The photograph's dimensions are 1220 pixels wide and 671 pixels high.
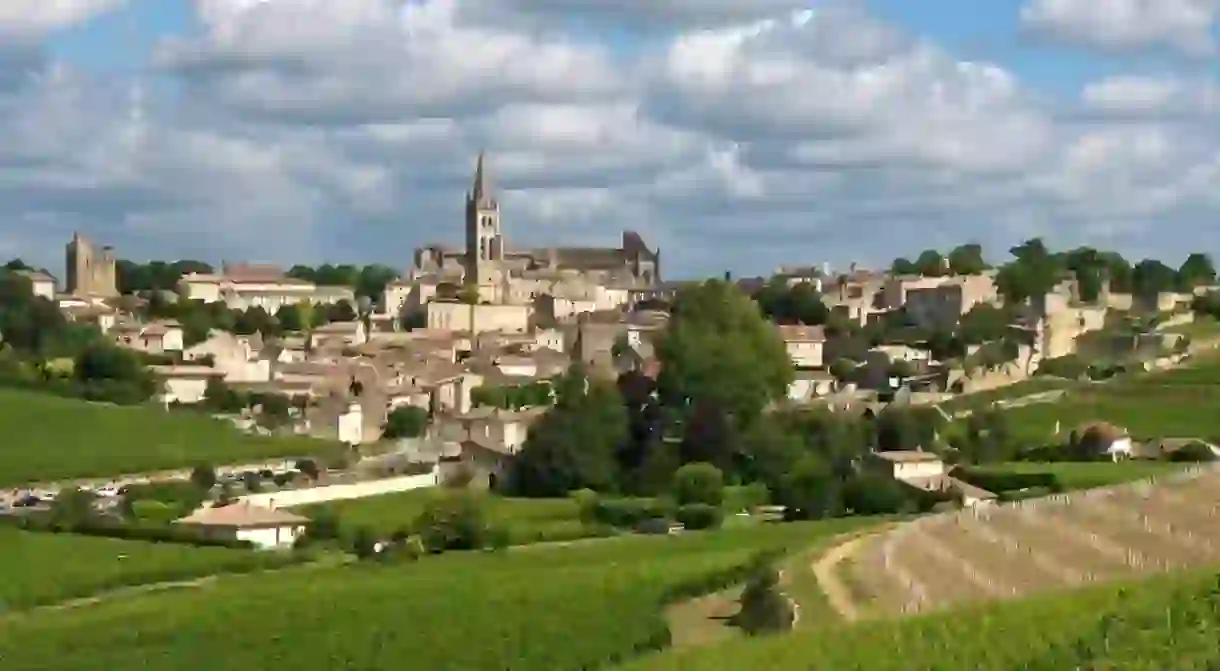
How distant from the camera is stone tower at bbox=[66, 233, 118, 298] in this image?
125 metres

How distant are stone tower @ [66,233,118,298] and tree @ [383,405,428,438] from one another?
2163 inches

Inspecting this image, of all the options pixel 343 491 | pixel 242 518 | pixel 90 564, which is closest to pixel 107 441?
pixel 343 491

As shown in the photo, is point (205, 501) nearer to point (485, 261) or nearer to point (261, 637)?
point (261, 637)

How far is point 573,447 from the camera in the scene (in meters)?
56.5

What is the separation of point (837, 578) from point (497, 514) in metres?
20.6

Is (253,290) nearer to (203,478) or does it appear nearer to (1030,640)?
(203,478)

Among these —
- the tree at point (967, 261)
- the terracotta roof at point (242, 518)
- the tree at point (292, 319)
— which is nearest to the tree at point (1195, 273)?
the tree at point (967, 261)

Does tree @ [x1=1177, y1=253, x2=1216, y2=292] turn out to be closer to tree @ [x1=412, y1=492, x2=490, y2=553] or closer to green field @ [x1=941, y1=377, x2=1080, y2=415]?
green field @ [x1=941, y1=377, x2=1080, y2=415]

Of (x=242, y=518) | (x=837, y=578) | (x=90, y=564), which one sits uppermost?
(x=837, y=578)

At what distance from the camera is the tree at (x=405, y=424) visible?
240 feet

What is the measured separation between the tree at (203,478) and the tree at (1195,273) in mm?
70774

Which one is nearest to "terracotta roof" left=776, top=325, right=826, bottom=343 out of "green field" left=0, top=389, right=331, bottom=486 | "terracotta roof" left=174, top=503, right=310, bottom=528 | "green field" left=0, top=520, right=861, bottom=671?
"green field" left=0, top=389, right=331, bottom=486

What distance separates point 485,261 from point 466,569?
98.7 m

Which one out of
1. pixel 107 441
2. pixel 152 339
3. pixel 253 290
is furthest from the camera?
pixel 253 290
